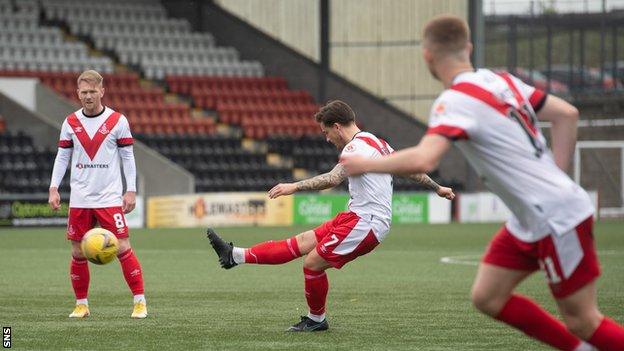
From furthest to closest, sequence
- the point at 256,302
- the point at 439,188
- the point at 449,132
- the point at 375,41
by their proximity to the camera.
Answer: the point at 375,41
the point at 256,302
the point at 439,188
the point at 449,132

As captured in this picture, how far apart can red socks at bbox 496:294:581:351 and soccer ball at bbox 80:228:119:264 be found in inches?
170

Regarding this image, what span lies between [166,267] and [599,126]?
21.7 metres

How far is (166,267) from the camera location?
16672mm

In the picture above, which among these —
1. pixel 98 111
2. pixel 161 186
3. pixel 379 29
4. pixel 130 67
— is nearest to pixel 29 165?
pixel 161 186

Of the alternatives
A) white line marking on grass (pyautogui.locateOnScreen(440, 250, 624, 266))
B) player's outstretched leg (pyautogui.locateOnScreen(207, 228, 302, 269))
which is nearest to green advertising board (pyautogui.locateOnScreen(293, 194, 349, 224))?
white line marking on grass (pyautogui.locateOnScreen(440, 250, 624, 266))

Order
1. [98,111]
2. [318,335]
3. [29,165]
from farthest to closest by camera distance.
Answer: [29,165] → [98,111] → [318,335]

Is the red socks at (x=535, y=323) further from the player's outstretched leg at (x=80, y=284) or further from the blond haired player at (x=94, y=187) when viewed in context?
the player's outstretched leg at (x=80, y=284)

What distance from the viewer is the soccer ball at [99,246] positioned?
31.2 ft

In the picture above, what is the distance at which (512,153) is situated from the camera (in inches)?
226

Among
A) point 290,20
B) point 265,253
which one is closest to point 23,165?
point 290,20

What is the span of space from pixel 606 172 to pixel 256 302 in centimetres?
2540

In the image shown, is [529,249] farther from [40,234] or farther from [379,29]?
[379,29]

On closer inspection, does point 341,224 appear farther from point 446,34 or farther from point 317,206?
point 317,206

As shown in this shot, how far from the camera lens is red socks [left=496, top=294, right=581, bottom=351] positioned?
6.04m
